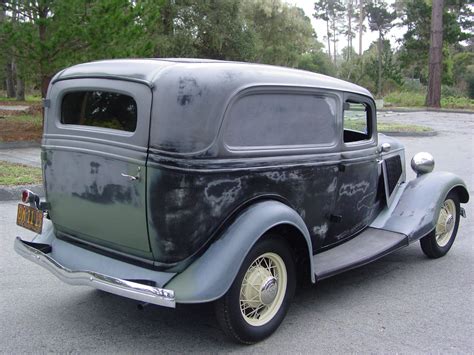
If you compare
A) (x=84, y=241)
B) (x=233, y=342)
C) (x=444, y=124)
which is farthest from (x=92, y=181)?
(x=444, y=124)

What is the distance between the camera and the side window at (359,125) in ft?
16.0

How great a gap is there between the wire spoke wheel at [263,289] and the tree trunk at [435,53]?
2890 cm

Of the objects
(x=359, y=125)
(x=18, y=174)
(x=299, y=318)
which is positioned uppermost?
(x=359, y=125)

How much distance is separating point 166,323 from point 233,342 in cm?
59

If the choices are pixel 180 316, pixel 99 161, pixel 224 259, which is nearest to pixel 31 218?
pixel 99 161

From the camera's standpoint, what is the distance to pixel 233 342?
344 centimetres

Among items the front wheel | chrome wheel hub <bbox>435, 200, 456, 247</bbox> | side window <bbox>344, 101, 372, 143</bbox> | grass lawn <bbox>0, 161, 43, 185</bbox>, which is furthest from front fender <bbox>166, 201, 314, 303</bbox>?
grass lawn <bbox>0, 161, 43, 185</bbox>

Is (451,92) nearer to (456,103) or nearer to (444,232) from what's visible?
(456,103)

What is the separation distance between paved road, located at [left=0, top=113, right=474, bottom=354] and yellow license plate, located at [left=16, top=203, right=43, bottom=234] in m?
0.60

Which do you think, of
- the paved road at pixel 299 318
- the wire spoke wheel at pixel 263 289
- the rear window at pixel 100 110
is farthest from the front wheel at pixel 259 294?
the rear window at pixel 100 110

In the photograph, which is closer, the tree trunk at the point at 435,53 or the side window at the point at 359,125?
the side window at the point at 359,125

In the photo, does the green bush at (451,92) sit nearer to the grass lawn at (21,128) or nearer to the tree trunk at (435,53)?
the tree trunk at (435,53)

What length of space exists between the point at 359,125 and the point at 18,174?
5.91 meters

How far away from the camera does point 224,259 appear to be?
10.6 feet
